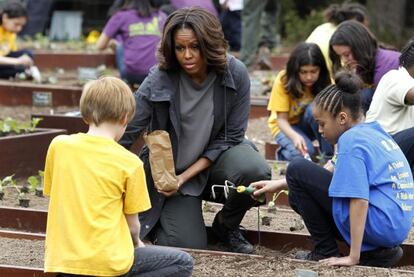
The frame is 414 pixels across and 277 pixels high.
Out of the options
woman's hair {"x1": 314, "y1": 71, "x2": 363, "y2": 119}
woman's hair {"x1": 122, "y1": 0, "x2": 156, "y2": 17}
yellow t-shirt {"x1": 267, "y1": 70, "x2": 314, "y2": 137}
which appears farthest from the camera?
woman's hair {"x1": 122, "y1": 0, "x2": 156, "y2": 17}

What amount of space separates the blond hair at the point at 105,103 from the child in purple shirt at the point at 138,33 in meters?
6.35

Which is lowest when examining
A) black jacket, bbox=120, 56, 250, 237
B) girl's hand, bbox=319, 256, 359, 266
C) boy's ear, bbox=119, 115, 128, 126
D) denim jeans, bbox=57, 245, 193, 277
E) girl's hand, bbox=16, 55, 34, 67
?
girl's hand, bbox=319, 256, 359, 266

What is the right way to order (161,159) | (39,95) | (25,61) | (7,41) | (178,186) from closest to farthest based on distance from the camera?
(161,159) → (178,186) → (39,95) → (25,61) → (7,41)

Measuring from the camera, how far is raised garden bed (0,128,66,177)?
770 cm

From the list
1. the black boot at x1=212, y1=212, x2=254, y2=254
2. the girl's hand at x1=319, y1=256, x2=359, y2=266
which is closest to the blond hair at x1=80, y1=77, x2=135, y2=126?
the girl's hand at x1=319, y1=256, x2=359, y2=266

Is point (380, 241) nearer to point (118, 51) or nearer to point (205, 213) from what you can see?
point (205, 213)

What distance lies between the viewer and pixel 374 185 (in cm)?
516

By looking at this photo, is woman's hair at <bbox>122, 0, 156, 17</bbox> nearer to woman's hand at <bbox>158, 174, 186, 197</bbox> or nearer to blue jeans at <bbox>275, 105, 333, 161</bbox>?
blue jeans at <bbox>275, 105, 333, 161</bbox>

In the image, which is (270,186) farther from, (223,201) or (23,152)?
(23,152)

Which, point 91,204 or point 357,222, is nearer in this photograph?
point 91,204

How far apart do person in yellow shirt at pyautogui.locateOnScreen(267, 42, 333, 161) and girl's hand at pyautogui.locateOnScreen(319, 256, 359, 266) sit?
2.49 metres

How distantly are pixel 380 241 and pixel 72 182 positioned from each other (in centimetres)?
158

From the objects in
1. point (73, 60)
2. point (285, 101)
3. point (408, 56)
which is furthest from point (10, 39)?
point (408, 56)

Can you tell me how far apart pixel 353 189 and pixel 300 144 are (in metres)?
2.69
